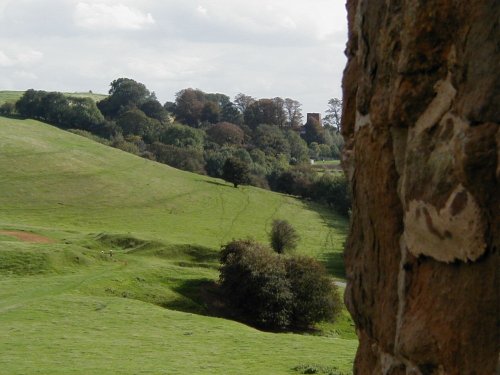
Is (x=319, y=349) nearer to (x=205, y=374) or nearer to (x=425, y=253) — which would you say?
(x=205, y=374)

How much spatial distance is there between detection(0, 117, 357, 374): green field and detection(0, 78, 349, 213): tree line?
413 inches

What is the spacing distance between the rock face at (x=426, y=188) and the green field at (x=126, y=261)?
2169 centimetres

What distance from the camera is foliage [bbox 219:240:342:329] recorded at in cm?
4588

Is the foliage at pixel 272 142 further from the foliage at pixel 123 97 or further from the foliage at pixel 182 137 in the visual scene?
the foliage at pixel 123 97

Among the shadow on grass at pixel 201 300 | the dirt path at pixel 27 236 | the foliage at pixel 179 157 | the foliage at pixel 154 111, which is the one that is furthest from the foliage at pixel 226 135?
the shadow on grass at pixel 201 300

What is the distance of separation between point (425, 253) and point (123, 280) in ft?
142

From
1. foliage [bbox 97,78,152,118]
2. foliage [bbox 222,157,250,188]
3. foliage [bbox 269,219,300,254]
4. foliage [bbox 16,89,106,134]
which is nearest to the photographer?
foliage [bbox 269,219,300,254]

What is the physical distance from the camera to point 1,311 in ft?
119

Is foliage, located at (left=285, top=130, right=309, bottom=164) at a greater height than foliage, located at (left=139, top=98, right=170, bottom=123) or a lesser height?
lesser

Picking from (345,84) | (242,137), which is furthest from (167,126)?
(345,84)

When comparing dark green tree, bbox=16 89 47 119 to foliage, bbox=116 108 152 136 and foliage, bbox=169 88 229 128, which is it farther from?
foliage, bbox=169 88 229 128

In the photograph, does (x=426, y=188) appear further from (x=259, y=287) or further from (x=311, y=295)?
(x=311, y=295)

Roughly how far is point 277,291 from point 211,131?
321 feet

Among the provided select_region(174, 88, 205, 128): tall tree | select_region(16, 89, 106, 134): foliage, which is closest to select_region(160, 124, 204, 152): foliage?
select_region(16, 89, 106, 134): foliage
